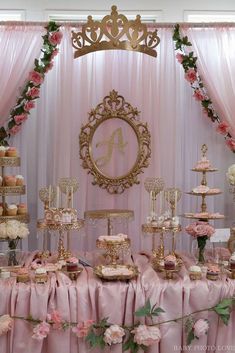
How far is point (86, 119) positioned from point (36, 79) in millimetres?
524

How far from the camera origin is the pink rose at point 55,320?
2.24m

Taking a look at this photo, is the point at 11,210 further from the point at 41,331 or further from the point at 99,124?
Result: the point at 99,124

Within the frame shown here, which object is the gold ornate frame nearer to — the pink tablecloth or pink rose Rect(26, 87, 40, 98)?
pink rose Rect(26, 87, 40, 98)

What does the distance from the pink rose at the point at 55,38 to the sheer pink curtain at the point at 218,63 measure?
1.03 m

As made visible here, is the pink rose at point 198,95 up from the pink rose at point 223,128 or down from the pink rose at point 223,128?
up

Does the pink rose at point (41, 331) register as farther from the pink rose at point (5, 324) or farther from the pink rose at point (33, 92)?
the pink rose at point (33, 92)

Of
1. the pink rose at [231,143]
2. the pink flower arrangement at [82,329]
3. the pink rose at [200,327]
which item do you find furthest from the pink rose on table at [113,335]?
the pink rose at [231,143]

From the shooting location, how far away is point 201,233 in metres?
2.69

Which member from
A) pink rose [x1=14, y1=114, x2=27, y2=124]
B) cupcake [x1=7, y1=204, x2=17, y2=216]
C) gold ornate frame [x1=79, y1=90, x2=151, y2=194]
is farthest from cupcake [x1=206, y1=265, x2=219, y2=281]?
pink rose [x1=14, y1=114, x2=27, y2=124]

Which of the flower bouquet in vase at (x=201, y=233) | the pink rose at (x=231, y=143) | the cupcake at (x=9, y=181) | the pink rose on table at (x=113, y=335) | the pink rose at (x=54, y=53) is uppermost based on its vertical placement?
the pink rose at (x=54, y=53)

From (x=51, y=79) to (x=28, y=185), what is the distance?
3.06ft

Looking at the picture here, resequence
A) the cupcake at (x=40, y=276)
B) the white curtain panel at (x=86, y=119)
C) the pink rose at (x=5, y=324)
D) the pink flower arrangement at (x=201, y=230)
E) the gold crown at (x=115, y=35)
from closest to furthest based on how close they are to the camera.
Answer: the pink rose at (x=5, y=324)
the cupcake at (x=40, y=276)
the pink flower arrangement at (x=201, y=230)
the gold crown at (x=115, y=35)
the white curtain panel at (x=86, y=119)

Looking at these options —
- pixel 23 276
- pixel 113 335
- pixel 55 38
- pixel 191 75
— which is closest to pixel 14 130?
pixel 55 38

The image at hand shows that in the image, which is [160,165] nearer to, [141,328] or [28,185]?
[28,185]
